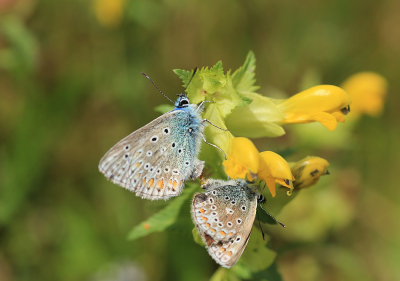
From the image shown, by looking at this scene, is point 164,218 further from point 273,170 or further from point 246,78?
point 246,78

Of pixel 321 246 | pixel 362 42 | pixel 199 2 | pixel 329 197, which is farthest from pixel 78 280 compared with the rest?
pixel 362 42

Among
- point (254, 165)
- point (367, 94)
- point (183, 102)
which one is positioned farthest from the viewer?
point (367, 94)

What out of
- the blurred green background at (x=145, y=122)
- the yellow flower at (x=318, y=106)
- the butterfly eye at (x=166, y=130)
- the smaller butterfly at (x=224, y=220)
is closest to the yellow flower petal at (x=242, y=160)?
the smaller butterfly at (x=224, y=220)

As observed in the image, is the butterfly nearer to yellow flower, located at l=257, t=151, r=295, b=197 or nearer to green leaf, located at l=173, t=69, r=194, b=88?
green leaf, located at l=173, t=69, r=194, b=88

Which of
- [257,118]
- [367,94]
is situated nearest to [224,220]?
[257,118]

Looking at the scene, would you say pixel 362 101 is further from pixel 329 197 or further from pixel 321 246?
pixel 321 246

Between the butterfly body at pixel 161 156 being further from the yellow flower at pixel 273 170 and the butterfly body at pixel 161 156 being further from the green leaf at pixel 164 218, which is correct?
the yellow flower at pixel 273 170

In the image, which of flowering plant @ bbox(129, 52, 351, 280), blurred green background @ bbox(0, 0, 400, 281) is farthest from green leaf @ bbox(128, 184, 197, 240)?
blurred green background @ bbox(0, 0, 400, 281)
